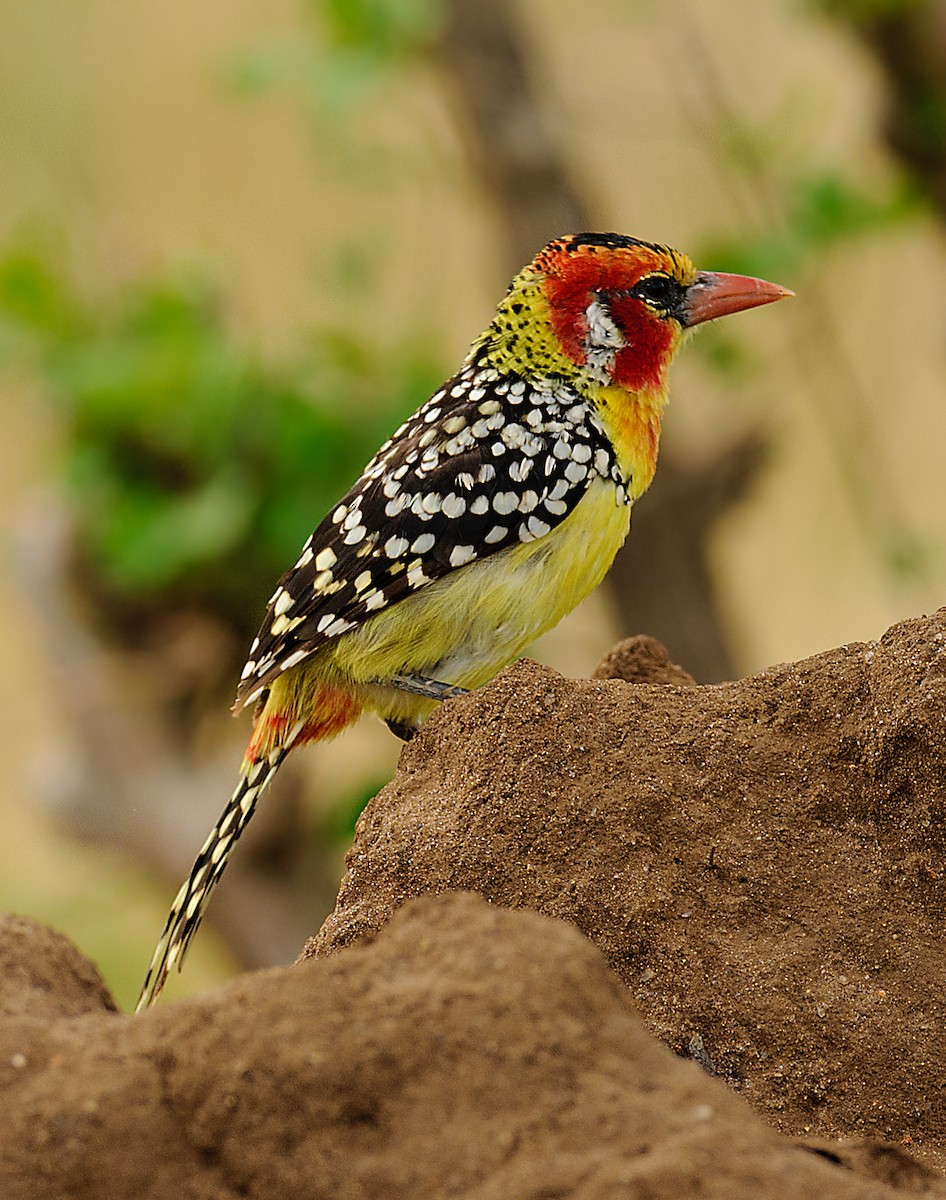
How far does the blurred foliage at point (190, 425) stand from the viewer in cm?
647

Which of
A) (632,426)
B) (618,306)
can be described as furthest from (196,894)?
(618,306)

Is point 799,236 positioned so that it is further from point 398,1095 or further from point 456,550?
point 398,1095

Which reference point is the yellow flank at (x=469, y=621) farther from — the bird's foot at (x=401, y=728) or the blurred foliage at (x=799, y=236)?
the blurred foliage at (x=799, y=236)

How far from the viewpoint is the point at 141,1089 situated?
1.71 meters

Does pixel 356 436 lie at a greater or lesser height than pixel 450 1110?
greater

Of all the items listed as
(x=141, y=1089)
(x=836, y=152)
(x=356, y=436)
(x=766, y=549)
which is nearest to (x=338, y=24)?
(x=356, y=436)

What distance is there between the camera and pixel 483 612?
10.3ft

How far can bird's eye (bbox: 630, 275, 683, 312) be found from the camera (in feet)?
11.5

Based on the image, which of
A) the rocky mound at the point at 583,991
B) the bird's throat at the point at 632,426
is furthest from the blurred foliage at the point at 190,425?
the rocky mound at the point at 583,991

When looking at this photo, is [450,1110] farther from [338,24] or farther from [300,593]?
[338,24]

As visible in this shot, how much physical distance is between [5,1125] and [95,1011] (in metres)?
0.43

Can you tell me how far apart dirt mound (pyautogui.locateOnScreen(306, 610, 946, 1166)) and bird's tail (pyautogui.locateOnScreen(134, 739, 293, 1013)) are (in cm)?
58

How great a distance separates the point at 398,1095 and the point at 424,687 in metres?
1.53

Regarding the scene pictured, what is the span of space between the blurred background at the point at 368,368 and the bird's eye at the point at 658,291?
2994 mm
